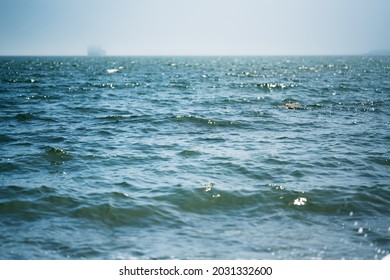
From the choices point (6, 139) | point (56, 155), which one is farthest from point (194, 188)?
point (6, 139)

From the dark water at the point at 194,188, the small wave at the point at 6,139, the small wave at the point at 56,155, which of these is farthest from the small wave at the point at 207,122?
the small wave at the point at 6,139

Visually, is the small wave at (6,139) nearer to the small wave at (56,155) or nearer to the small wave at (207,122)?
the small wave at (56,155)

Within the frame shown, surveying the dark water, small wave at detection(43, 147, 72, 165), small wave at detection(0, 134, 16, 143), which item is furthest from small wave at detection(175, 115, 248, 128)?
small wave at detection(0, 134, 16, 143)

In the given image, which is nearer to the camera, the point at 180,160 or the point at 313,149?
the point at 180,160

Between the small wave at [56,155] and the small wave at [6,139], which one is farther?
the small wave at [6,139]

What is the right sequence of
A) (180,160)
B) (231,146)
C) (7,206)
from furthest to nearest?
(231,146) → (180,160) → (7,206)

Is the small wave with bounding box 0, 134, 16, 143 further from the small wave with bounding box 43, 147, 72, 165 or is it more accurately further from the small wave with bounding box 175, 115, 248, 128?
the small wave with bounding box 175, 115, 248, 128

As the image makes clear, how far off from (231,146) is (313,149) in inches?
133

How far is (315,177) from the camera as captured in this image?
10.3 m

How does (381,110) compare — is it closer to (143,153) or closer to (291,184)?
(291,184)

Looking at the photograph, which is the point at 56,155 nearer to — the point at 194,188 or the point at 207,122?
the point at 194,188

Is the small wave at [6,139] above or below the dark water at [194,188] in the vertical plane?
above

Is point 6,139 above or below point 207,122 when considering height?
below
